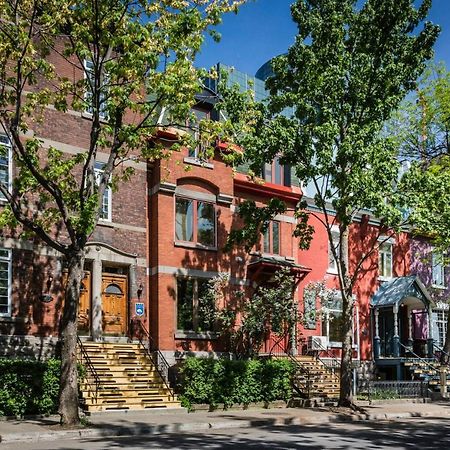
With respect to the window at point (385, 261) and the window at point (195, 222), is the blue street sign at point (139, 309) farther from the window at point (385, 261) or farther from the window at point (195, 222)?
the window at point (385, 261)

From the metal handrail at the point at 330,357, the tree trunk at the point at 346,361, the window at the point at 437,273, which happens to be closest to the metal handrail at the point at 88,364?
the tree trunk at the point at 346,361

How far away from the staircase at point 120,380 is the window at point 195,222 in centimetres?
456

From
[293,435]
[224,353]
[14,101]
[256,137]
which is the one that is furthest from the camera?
[224,353]

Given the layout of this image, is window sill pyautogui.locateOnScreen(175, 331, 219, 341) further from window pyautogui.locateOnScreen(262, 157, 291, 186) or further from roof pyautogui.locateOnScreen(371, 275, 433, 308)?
roof pyautogui.locateOnScreen(371, 275, 433, 308)

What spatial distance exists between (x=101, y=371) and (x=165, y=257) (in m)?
5.11

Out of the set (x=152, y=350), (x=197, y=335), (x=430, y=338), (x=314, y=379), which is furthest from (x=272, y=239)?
(x=430, y=338)

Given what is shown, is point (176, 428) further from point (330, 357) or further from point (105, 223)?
point (330, 357)

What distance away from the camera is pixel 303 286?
29.6 metres

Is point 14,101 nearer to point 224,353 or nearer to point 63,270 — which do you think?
point 63,270

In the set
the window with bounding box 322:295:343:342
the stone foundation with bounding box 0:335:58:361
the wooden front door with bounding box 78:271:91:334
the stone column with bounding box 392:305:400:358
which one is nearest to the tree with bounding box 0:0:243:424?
the stone foundation with bounding box 0:335:58:361

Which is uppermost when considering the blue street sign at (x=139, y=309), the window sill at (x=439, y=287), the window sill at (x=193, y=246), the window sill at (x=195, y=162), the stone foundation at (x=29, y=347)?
the window sill at (x=195, y=162)

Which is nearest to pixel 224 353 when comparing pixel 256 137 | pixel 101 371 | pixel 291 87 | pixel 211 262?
pixel 211 262

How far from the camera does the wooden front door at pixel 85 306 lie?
22425 millimetres

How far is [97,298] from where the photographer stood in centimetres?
2273
